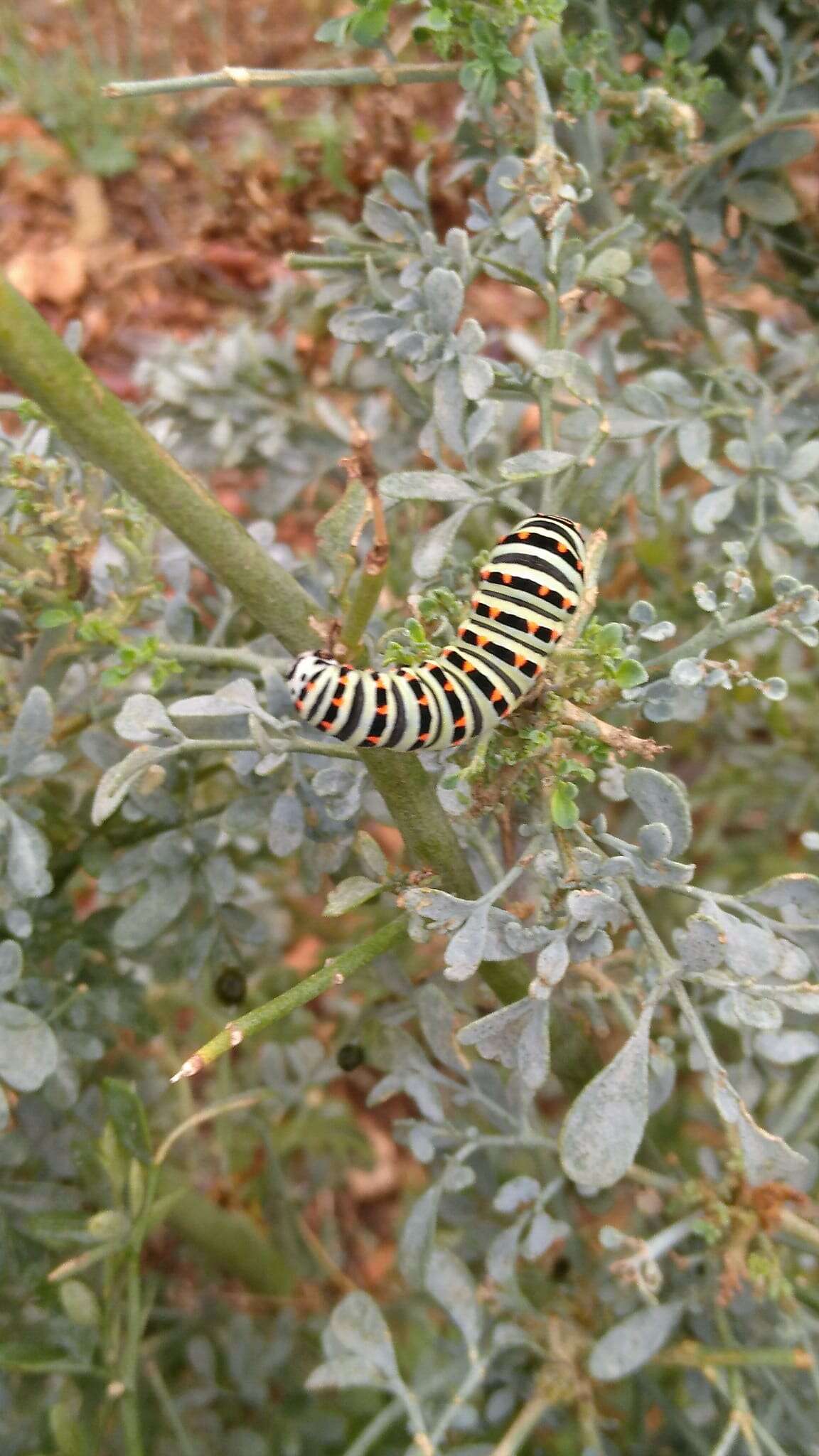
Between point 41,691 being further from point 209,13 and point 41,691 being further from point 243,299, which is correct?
point 209,13

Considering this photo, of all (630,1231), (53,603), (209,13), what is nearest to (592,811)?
(630,1231)

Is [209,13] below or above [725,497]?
above

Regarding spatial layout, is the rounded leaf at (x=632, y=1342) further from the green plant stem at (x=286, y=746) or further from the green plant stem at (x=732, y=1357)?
the green plant stem at (x=286, y=746)

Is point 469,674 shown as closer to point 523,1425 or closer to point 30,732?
point 30,732

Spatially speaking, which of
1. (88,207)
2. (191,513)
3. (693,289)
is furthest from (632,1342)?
(88,207)

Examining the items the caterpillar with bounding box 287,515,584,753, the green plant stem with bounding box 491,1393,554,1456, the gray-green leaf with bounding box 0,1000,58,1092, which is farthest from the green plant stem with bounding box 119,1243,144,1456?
the caterpillar with bounding box 287,515,584,753

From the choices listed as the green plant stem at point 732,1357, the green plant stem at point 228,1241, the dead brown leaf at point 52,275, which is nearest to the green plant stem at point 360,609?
the green plant stem at point 732,1357

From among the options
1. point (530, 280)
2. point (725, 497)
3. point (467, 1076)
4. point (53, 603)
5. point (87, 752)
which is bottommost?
point (467, 1076)
